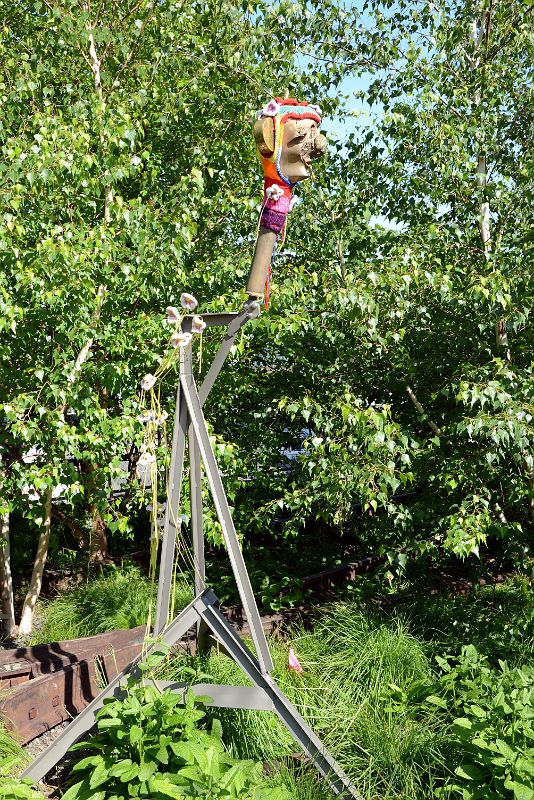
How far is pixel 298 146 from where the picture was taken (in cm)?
292

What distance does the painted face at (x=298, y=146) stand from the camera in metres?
2.89

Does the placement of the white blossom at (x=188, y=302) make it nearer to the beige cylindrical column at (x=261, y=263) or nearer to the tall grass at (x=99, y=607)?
the beige cylindrical column at (x=261, y=263)

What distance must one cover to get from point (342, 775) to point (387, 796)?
0.34 meters

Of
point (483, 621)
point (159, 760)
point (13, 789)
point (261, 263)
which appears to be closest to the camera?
point (13, 789)

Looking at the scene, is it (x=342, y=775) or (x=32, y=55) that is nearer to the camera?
(x=342, y=775)

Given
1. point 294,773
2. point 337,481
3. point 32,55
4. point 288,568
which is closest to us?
point 294,773

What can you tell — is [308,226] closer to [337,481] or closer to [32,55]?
[337,481]

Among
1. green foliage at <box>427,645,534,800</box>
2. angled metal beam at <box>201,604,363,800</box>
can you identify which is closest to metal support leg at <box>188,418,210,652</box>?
angled metal beam at <box>201,604,363,800</box>

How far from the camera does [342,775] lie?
2.99 meters

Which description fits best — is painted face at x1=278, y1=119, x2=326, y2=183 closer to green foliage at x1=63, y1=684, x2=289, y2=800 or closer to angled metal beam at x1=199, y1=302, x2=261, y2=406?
angled metal beam at x1=199, y1=302, x2=261, y2=406

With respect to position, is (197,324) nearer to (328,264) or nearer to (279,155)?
(279,155)

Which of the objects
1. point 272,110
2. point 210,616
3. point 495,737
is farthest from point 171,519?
point 272,110

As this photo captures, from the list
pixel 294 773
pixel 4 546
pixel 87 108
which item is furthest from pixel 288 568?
pixel 87 108

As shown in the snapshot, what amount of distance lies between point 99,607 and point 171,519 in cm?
264
